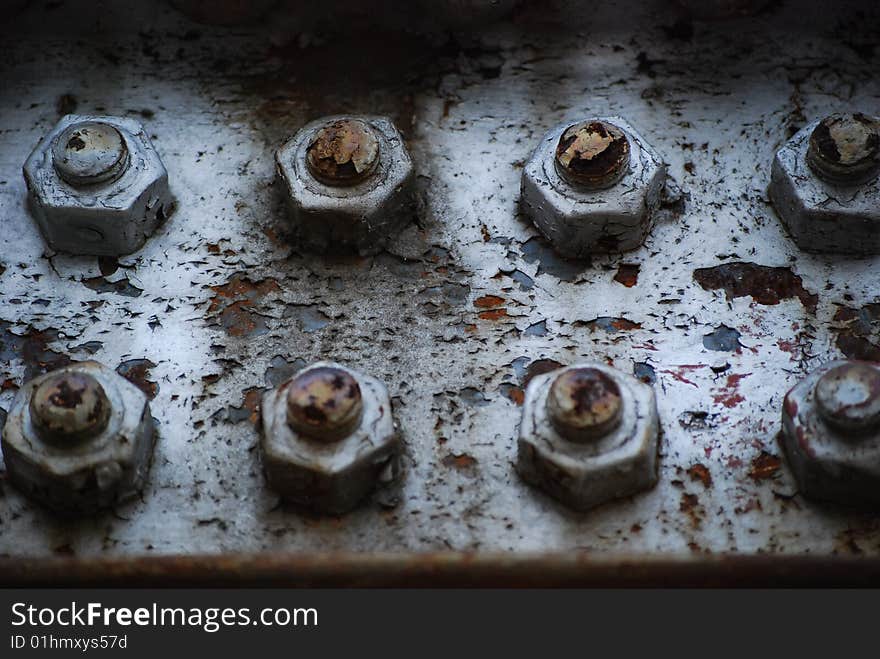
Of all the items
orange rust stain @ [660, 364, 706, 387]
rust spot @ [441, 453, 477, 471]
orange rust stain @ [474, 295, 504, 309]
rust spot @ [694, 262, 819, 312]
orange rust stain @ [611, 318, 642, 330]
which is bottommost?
rust spot @ [441, 453, 477, 471]

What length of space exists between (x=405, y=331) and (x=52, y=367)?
16.5 inches

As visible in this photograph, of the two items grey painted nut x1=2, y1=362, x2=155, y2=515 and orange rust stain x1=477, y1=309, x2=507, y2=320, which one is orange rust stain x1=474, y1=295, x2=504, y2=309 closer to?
orange rust stain x1=477, y1=309, x2=507, y2=320

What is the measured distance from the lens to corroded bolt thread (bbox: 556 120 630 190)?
1469 millimetres

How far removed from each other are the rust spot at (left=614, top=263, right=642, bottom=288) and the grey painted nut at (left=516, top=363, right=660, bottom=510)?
0.18 m

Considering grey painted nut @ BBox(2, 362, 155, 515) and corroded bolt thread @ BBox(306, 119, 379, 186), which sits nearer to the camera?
grey painted nut @ BBox(2, 362, 155, 515)

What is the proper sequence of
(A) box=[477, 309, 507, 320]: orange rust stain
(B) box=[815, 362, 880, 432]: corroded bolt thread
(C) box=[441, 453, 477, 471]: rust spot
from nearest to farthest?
(B) box=[815, 362, 880, 432]: corroded bolt thread < (C) box=[441, 453, 477, 471]: rust spot < (A) box=[477, 309, 507, 320]: orange rust stain

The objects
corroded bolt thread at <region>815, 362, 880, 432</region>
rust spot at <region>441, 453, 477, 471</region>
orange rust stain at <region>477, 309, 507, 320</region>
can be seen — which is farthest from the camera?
orange rust stain at <region>477, 309, 507, 320</region>

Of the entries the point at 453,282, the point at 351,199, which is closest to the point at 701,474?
the point at 453,282

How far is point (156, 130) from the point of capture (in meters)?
1.64

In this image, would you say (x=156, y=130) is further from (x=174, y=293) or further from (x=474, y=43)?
(x=474, y=43)

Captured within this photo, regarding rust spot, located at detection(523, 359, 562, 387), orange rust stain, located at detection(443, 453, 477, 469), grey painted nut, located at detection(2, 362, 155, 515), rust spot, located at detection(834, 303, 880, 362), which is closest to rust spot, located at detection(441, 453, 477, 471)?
orange rust stain, located at detection(443, 453, 477, 469)

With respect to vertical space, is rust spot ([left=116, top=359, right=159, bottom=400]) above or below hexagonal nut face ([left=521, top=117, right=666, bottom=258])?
below

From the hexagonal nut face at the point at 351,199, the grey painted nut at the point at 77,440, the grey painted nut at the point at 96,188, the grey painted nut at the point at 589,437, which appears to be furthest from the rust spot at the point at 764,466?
the grey painted nut at the point at 96,188

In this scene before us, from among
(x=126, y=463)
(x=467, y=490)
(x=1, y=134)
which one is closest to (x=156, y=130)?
(x=1, y=134)
